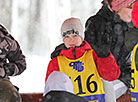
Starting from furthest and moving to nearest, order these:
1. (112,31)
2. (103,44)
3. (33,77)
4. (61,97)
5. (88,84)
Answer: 1. (33,77)
2. (112,31)
3. (88,84)
4. (103,44)
5. (61,97)

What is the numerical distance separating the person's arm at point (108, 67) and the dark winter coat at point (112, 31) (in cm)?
16

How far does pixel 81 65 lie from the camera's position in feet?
Answer: 5.32

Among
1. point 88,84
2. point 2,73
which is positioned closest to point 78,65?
point 88,84

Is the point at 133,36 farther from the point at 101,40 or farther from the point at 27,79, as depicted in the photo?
the point at 27,79

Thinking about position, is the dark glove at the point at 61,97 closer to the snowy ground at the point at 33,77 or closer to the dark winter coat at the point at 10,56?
the dark winter coat at the point at 10,56

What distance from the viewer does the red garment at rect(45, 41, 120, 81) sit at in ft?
4.89

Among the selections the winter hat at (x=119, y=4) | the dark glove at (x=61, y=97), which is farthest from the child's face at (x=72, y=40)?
the dark glove at (x=61, y=97)

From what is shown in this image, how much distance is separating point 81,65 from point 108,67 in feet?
0.61

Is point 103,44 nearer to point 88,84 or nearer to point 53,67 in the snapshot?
point 88,84

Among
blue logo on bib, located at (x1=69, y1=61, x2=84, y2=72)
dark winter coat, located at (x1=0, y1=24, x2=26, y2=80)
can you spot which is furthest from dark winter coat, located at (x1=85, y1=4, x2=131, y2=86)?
dark winter coat, located at (x1=0, y1=24, x2=26, y2=80)

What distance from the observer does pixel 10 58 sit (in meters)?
1.74

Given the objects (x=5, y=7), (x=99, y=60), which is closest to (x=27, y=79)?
(x=5, y=7)

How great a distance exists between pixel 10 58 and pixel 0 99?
37 cm

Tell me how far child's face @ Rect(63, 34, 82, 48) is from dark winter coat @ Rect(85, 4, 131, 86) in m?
0.08
